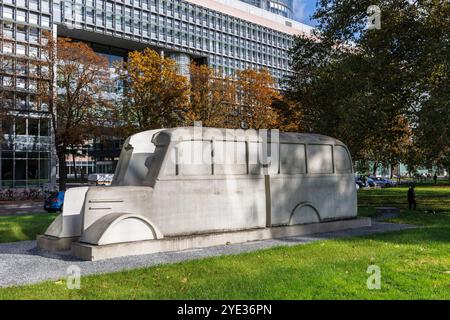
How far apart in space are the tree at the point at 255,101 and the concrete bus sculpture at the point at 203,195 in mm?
29041

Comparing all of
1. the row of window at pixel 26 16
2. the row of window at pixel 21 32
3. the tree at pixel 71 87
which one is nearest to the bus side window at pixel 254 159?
the tree at pixel 71 87

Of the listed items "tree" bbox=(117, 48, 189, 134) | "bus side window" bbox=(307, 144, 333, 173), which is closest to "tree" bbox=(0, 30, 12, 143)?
"tree" bbox=(117, 48, 189, 134)

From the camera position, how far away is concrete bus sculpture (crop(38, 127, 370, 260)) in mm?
10359

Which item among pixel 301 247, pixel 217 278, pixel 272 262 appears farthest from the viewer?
pixel 301 247

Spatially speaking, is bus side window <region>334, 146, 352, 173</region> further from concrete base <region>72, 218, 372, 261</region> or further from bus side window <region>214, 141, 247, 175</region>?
bus side window <region>214, 141, 247, 175</region>

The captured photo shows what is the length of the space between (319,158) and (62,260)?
8063 mm

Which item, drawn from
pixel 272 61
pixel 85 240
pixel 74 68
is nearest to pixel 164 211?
pixel 85 240

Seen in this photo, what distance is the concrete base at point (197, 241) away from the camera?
967 cm

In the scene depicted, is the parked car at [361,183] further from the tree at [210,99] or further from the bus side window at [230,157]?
the bus side window at [230,157]

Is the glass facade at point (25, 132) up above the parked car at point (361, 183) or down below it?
above
